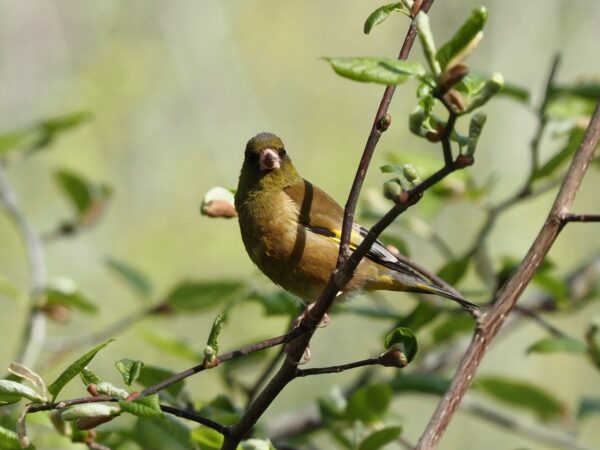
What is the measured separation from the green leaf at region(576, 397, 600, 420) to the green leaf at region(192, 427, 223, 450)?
58.0 inches

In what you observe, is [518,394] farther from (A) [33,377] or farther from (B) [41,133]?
(A) [33,377]

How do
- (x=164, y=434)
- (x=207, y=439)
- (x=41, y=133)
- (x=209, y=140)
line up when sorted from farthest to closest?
1. (x=209, y=140)
2. (x=41, y=133)
3. (x=164, y=434)
4. (x=207, y=439)

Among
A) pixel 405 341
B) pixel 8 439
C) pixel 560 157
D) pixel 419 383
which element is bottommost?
pixel 8 439

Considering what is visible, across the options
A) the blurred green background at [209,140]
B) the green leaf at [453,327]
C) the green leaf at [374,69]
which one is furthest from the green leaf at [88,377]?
the blurred green background at [209,140]

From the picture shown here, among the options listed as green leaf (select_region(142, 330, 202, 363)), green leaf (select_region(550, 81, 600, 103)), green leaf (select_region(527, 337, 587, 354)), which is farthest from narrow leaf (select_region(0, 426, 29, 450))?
green leaf (select_region(550, 81, 600, 103))

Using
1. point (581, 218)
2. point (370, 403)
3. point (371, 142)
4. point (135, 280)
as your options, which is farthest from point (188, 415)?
point (135, 280)

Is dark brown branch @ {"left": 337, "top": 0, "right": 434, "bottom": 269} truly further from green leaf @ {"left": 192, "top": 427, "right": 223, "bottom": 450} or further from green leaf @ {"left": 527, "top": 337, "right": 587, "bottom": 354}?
green leaf @ {"left": 527, "top": 337, "right": 587, "bottom": 354}

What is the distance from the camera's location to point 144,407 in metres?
1.59

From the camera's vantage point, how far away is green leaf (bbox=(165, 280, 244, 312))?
3246mm

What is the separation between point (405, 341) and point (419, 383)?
116cm

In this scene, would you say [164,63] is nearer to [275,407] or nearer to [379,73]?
[275,407]

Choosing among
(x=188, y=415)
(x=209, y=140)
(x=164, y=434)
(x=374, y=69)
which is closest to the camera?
(x=374, y=69)

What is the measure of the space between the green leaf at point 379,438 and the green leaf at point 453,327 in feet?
3.00

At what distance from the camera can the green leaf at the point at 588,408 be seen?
10.1 ft
